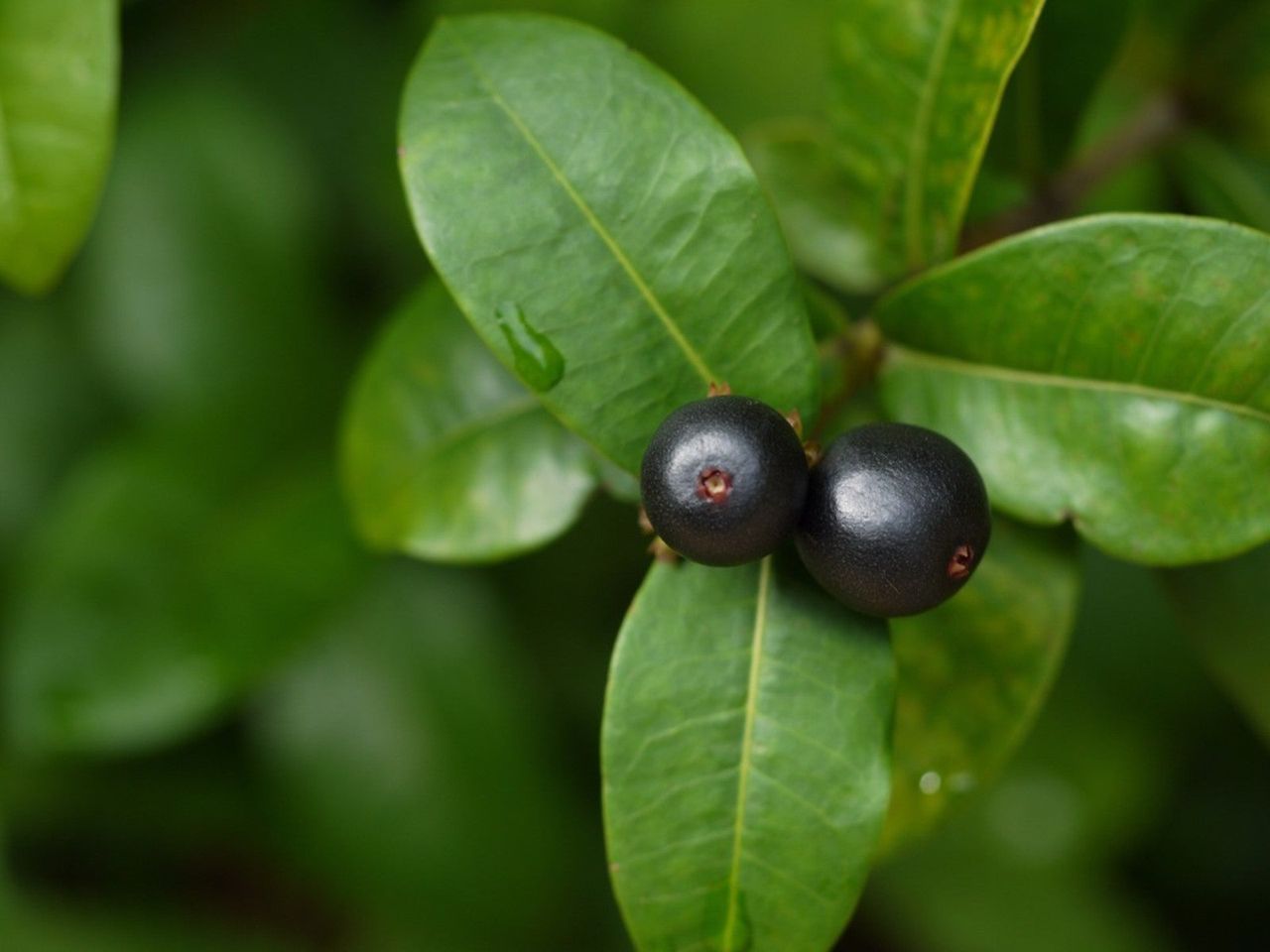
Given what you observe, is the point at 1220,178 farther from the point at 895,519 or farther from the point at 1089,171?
the point at 895,519

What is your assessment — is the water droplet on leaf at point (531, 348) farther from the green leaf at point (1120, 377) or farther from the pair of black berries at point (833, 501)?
the green leaf at point (1120, 377)

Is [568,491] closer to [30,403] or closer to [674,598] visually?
[674,598]

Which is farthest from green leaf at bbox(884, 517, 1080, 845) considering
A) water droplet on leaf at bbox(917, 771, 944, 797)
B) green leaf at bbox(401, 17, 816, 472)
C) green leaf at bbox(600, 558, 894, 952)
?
green leaf at bbox(401, 17, 816, 472)

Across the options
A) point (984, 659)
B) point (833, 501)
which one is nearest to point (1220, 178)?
point (984, 659)

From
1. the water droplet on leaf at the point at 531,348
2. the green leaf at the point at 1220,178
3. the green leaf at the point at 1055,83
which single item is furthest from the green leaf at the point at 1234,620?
the water droplet on leaf at the point at 531,348

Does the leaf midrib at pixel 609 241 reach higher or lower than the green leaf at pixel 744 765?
higher
